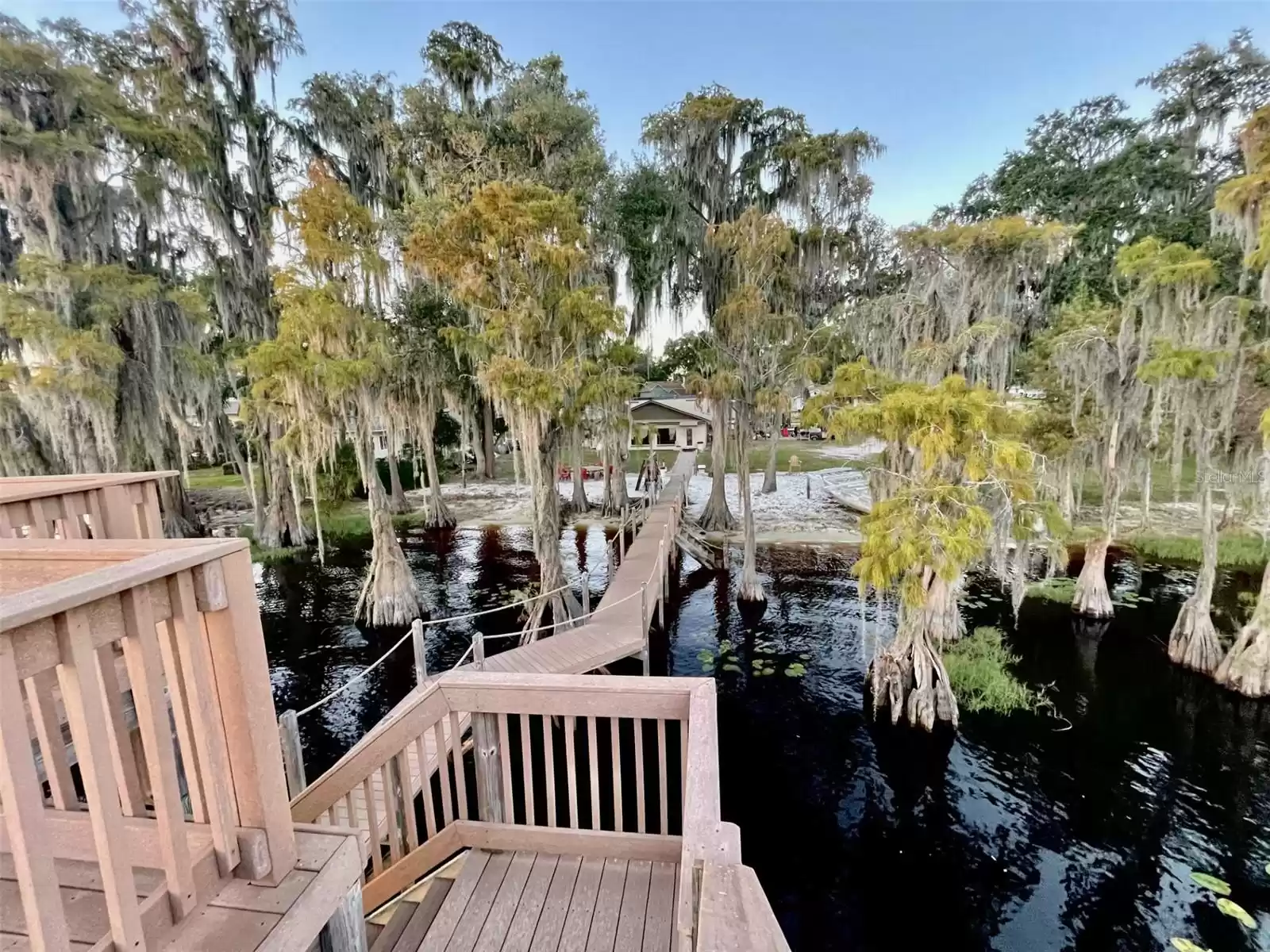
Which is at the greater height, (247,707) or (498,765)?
(247,707)

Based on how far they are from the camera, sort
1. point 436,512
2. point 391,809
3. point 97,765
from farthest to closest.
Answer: point 436,512 → point 391,809 → point 97,765

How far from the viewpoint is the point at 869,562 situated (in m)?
6.83

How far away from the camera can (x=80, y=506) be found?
312 cm

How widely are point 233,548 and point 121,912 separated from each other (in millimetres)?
891

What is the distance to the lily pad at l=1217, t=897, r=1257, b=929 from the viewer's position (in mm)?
4934

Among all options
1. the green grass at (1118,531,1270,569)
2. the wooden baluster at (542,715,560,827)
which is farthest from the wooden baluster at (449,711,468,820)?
the green grass at (1118,531,1270,569)

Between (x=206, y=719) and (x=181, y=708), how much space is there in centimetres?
8

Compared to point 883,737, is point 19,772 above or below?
above

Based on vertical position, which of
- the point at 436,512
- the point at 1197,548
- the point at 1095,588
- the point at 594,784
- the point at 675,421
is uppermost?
the point at 675,421

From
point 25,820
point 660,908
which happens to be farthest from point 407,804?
point 25,820

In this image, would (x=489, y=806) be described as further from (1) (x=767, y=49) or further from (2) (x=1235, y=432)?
(1) (x=767, y=49)

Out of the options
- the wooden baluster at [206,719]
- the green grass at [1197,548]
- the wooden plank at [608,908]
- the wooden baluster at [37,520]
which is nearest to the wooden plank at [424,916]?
the wooden plank at [608,908]

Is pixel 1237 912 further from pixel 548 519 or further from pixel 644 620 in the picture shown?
pixel 548 519

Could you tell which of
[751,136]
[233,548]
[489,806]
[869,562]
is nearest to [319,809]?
[489,806]
